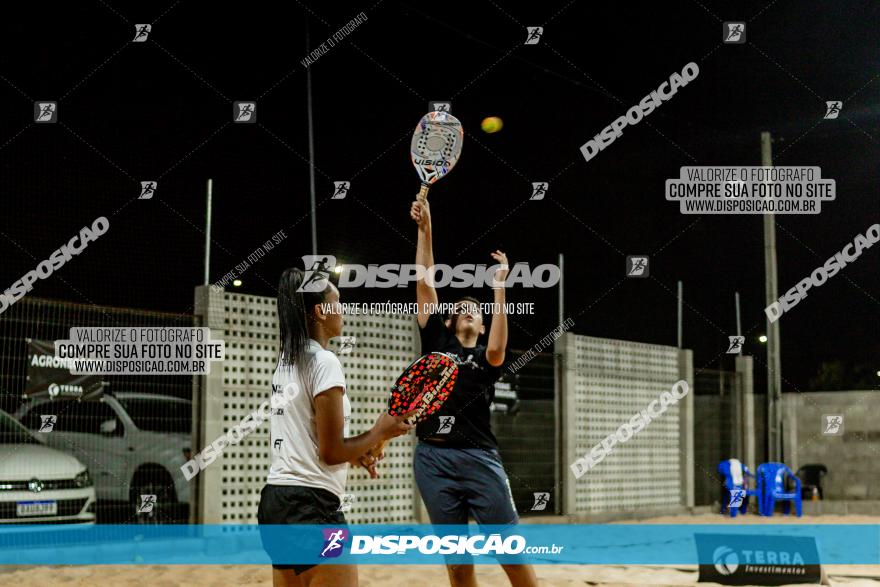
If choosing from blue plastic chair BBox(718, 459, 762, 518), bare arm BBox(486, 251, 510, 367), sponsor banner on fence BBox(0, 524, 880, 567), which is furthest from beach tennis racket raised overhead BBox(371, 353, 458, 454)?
blue plastic chair BBox(718, 459, 762, 518)

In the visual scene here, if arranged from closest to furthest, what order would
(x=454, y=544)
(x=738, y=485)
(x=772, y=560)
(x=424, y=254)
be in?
1. (x=454, y=544)
2. (x=424, y=254)
3. (x=772, y=560)
4. (x=738, y=485)

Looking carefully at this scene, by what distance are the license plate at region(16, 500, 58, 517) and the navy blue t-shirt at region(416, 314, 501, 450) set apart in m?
3.86

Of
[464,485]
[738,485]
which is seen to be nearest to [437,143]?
[464,485]

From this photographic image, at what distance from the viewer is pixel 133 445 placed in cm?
756

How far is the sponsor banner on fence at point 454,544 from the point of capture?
5699mm

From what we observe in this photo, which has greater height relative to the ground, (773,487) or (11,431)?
(11,431)

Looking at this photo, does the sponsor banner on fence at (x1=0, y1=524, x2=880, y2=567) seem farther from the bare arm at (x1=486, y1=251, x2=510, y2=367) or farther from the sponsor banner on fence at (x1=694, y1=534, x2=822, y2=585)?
the bare arm at (x1=486, y1=251, x2=510, y2=367)

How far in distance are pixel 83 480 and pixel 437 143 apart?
387cm

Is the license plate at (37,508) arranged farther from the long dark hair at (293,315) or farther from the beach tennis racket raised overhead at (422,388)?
the long dark hair at (293,315)

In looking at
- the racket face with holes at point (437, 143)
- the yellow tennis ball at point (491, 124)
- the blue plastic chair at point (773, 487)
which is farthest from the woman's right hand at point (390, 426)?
the blue plastic chair at point (773, 487)

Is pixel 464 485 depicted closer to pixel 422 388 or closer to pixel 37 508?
pixel 422 388

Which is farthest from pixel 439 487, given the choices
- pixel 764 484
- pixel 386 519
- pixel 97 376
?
pixel 764 484

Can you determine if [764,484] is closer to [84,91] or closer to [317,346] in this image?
[84,91]

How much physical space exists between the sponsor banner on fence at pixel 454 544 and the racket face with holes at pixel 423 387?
3.55 ft
